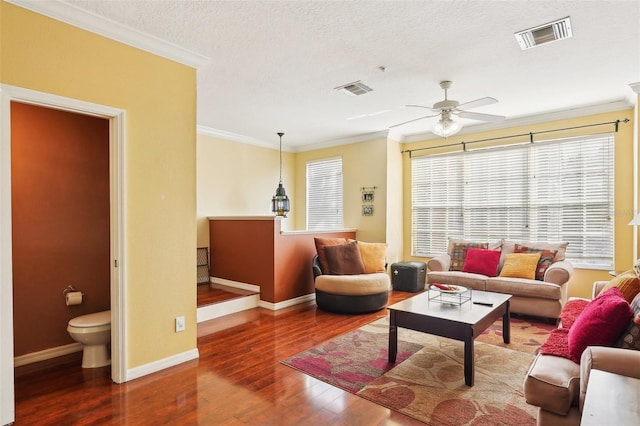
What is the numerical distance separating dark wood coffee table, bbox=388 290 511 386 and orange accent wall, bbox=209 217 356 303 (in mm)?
2159

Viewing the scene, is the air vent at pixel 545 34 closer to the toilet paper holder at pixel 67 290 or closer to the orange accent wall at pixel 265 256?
the orange accent wall at pixel 265 256

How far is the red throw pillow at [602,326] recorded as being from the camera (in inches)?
78.0

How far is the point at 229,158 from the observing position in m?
6.36

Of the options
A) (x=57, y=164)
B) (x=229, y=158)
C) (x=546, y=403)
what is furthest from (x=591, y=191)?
(x=57, y=164)

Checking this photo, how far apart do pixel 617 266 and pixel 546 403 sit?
3.88 metres

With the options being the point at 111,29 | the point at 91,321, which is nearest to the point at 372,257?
the point at 91,321

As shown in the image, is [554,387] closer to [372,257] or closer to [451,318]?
[451,318]

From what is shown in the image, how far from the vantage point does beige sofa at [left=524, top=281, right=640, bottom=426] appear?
172cm

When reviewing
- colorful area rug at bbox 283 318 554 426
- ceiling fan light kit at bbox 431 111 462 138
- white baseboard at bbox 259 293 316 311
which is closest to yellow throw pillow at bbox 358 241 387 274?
white baseboard at bbox 259 293 316 311

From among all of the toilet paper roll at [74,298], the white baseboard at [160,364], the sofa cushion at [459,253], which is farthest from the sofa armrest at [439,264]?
the toilet paper roll at [74,298]

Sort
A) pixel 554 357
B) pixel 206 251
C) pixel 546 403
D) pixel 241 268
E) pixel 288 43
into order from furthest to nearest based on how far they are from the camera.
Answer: pixel 206 251 < pixel 241 268 < pixel 288 43 < pixel 554 357 < pixel 546 403

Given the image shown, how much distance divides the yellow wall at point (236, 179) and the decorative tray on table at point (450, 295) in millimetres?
3987

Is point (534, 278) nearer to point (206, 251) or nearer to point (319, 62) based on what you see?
point (319, 62)

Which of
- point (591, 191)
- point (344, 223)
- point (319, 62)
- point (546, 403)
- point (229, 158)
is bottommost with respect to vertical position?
point (546, 403)
